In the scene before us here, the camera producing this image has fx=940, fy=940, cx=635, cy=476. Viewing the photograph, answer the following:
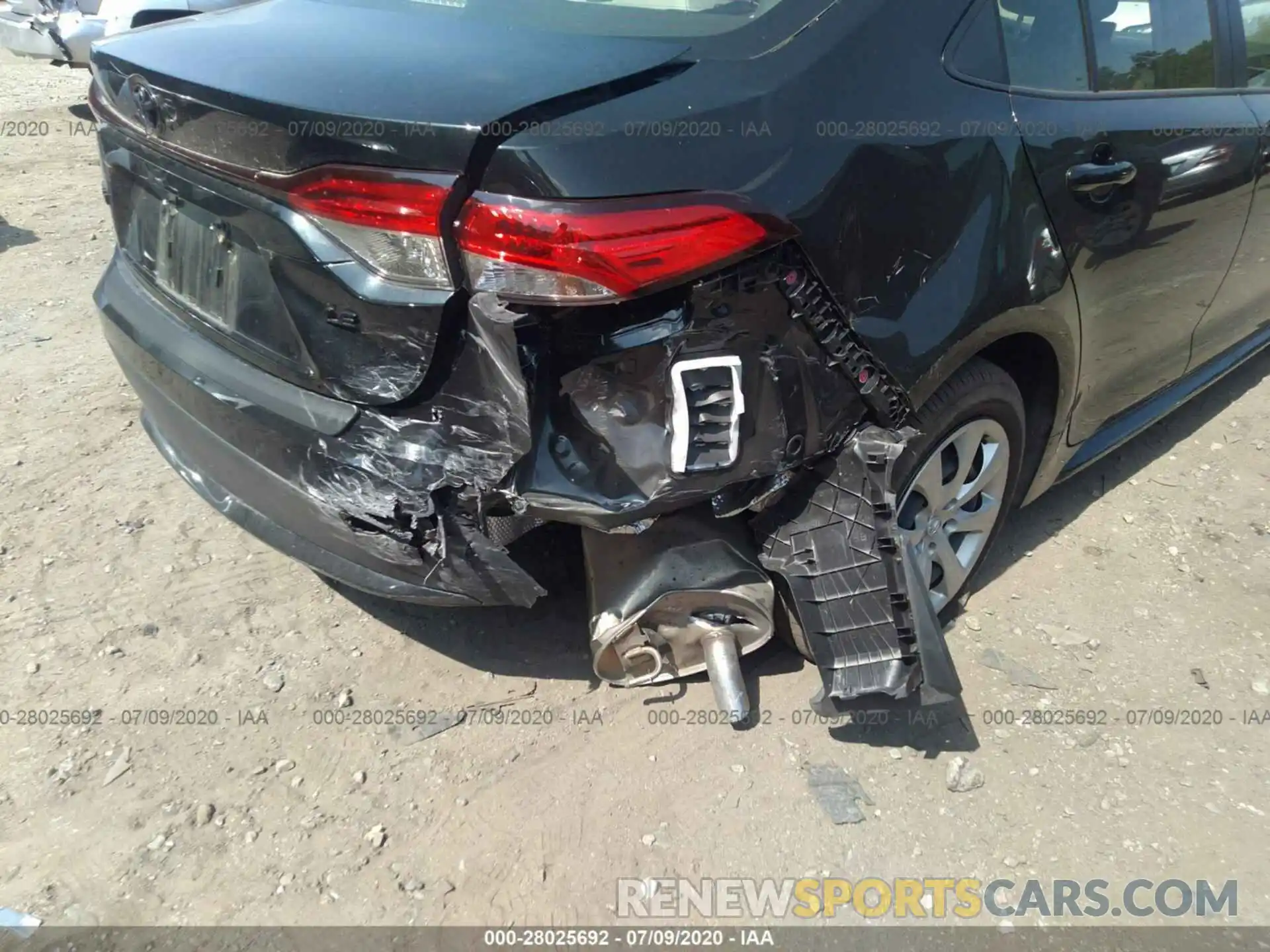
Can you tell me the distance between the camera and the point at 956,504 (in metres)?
2.56

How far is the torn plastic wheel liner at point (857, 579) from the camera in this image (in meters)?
2.08

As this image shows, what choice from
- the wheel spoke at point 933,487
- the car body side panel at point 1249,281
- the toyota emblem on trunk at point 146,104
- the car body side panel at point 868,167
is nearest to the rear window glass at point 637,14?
the car body side panel at point 868,167

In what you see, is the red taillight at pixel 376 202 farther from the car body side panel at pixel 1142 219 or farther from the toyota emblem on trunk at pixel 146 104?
the car body side panel at pixel 1142 219

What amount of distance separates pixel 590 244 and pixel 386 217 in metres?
0.39

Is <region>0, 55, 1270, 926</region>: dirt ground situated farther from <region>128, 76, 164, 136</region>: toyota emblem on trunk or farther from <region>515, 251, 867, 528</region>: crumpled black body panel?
<region>128, 76, 164, 136</region>: toyota emblem on trunk

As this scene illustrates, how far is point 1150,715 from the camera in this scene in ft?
8.19

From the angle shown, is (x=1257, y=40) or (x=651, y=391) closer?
(x=651, y=391)

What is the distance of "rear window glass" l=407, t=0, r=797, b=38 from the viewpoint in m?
1.89

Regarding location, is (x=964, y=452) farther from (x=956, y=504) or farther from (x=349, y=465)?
(x=349, y=465)

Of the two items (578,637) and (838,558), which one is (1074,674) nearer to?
(838,558)

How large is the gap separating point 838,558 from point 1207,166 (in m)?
1.72

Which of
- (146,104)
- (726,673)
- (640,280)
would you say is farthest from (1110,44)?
(146,104)

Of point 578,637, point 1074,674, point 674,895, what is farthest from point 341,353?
point 1074,674

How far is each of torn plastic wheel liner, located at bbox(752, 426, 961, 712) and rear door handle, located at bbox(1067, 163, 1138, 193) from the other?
0.80 metres
